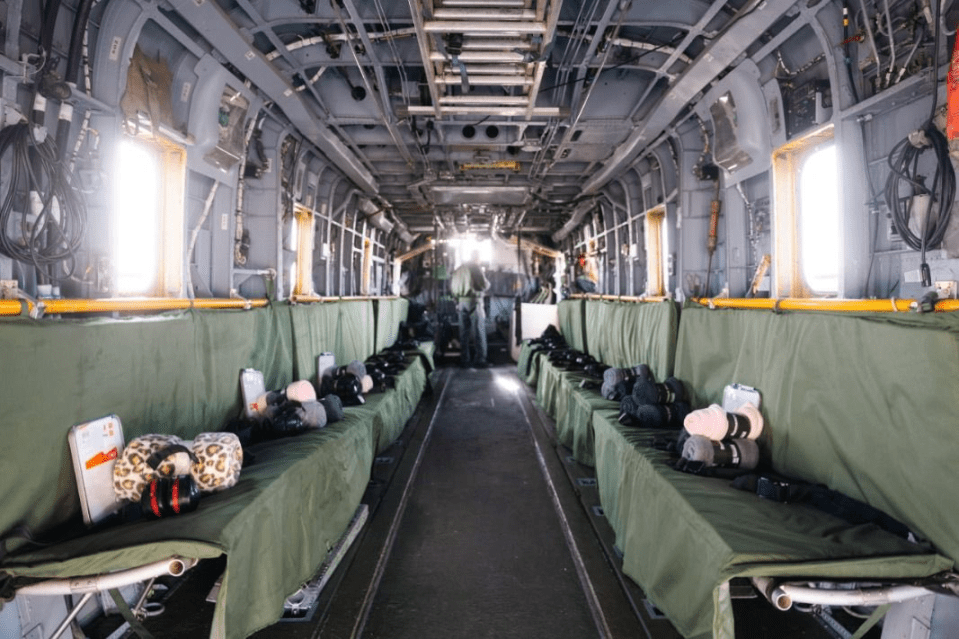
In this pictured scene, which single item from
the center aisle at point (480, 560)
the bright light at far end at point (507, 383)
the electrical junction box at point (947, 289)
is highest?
the electrical junction box at point (947, 289)

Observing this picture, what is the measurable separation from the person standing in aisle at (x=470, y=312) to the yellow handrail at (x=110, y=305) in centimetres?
913

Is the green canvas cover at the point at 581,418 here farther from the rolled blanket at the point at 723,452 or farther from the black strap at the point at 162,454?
the black strap at the point at 162,454

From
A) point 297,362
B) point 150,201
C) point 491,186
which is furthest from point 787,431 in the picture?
point 491,186

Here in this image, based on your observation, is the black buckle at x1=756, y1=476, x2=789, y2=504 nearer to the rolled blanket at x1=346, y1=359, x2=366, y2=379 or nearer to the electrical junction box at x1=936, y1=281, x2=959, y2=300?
the electrical junction box at x1=936, y1=281, x2=959, y2=300

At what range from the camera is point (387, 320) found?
411 inches

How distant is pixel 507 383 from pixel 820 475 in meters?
8.33

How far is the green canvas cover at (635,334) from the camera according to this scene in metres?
5.04

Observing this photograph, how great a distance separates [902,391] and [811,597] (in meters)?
1.03

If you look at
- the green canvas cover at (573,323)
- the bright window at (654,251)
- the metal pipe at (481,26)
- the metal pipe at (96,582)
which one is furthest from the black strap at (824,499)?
the green canvas cover at (573,323)

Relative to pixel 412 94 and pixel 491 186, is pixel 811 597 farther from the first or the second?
pixel 491 186

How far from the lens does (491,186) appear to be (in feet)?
31.9

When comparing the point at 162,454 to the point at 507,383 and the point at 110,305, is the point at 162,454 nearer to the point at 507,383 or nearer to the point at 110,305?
the point at 110,305

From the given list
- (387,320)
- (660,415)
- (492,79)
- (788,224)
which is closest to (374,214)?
(387,320)

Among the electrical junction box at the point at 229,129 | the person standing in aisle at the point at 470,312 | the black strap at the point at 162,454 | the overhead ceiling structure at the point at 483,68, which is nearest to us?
the black strap at the point at 162,454
